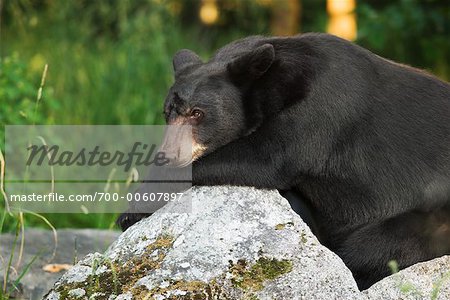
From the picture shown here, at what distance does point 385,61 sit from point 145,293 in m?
1.68

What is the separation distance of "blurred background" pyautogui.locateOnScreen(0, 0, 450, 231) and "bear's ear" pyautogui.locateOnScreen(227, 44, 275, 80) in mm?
2324

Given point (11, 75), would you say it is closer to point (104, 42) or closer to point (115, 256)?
point (115, 256)

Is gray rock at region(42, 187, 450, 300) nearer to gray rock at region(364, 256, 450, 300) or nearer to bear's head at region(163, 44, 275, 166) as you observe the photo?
gray rock at region(364, 256, 450, 300)

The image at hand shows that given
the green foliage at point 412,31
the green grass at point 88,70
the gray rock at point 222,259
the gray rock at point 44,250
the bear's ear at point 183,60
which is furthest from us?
the green foliage at point 412,31

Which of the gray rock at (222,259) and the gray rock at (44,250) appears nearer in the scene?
the gray rock at (222,259)

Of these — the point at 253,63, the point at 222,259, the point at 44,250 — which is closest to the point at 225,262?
the point at 222,259

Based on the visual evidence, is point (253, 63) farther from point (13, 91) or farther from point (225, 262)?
point (13, 91)

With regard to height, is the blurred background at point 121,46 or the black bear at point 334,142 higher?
the black bear at point 334,142

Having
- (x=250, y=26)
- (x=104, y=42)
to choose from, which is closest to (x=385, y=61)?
(x=104, y=42)

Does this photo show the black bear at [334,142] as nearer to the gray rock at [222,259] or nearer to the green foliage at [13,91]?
the gray rock at [222,259]

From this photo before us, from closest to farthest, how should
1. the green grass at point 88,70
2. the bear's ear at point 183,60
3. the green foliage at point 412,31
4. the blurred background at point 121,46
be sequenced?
the bear's ear at point 183,60 → the green grass at point 88,70 → the blurred background at point 121,46 → the green foliage at point 412,31

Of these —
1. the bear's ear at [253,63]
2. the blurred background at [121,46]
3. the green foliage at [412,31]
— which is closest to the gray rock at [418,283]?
the bear's ear at [253,63]

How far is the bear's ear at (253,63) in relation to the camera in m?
4.18

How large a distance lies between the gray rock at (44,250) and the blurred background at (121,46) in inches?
25.3
